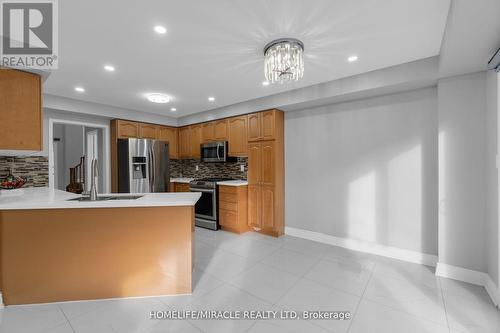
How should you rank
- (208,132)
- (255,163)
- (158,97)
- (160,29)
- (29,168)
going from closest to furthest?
(160,29) < (158,97) < (29,168) < (255,163) < (208,132)

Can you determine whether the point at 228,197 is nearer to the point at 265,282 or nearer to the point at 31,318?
the point at 265,282

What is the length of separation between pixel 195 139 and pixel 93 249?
131 inches

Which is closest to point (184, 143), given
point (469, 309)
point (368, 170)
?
point (368, 170)

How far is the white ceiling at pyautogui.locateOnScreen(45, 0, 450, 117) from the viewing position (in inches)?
63.8

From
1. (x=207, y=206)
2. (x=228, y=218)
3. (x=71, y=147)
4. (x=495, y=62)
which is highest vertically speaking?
(x=495, y=62)

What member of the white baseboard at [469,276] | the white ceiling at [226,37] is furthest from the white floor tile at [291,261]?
the white ceiling at [226,37]

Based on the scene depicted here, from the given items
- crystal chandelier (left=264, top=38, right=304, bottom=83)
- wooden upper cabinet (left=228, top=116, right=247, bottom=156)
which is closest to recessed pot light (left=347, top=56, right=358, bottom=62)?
crystal chandelier (left=264, top=38, right=304, bottom=83)

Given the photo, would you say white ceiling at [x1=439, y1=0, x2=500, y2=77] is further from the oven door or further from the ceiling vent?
the oven door

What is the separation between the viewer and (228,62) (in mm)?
2498

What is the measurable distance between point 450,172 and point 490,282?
3.49ft

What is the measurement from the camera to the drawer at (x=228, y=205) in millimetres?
3939

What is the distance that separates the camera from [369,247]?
10.1 ft

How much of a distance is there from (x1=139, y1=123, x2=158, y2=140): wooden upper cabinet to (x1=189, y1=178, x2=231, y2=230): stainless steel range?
151 cm

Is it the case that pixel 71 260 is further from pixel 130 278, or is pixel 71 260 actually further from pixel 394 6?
pixel 394 6
